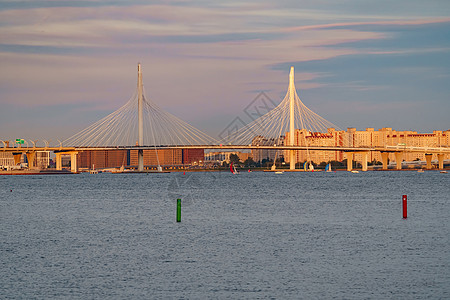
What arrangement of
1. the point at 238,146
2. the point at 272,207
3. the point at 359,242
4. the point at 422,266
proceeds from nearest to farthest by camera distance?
the point at 422,266, the point at 359,242, the point at 272,207, the point at 238,146

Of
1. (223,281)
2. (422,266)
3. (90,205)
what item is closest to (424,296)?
(422,266)

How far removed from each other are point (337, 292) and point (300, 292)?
31.7 inches

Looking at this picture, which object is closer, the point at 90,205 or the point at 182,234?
the point at 182,234

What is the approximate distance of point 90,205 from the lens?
146 ft

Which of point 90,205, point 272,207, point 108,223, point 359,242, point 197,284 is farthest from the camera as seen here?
point 90,205

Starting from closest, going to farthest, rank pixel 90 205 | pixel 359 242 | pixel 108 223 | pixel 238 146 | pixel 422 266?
1. pixel 422 266
2. pixel 359 242
3. pixel 108 223
4. pixel 90 205
5. pixel 238 146

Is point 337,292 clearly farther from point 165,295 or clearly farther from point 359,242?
point 359,242

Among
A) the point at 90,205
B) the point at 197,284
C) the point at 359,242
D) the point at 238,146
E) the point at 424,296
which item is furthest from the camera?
the point at 238,146

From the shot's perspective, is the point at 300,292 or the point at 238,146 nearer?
the point at 300,292

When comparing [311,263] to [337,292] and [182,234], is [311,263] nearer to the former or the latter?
[337,292]

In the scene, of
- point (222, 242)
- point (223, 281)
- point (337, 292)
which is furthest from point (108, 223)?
point (337, 292)

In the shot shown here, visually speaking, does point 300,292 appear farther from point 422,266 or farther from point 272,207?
point 272,207

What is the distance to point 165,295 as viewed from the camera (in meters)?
14.8

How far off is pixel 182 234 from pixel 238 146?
82.1 metres
